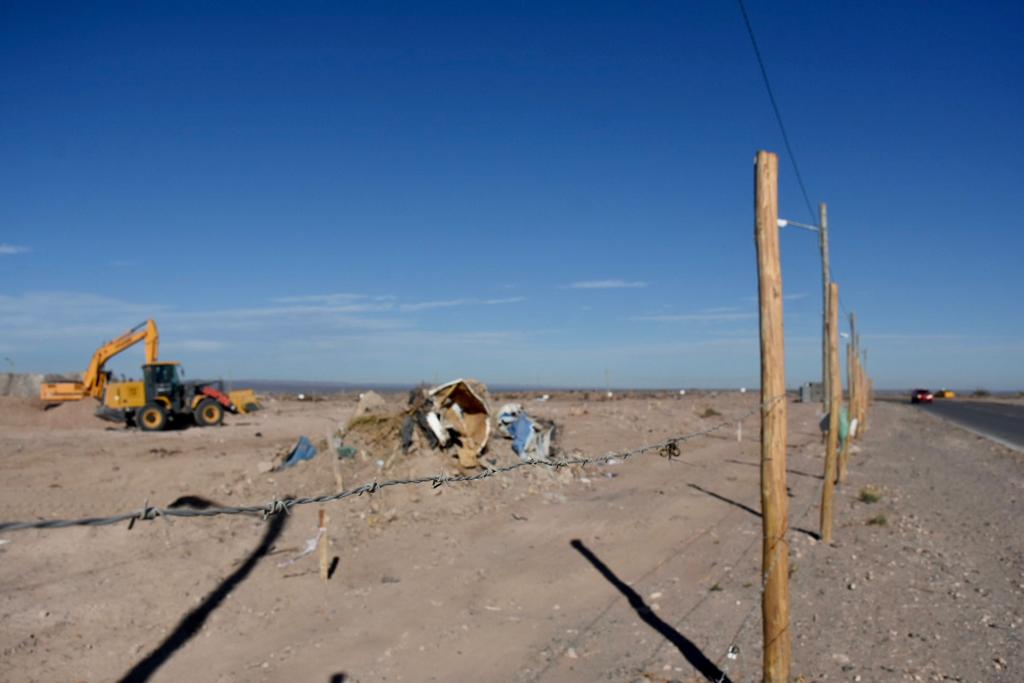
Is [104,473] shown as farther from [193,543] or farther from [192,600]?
[192,600]

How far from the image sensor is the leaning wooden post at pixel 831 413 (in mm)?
11602

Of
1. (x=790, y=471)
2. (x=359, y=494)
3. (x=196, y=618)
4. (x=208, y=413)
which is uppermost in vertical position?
(x=359, y=494)

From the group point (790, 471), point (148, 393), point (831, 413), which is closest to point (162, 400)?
point (148, 393)

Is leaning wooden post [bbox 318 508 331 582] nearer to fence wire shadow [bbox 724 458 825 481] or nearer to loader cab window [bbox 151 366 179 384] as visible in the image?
fence wire shadow [bbox 724 458 825 481]

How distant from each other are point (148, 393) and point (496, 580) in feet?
79.3

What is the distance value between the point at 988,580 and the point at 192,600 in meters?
9.61

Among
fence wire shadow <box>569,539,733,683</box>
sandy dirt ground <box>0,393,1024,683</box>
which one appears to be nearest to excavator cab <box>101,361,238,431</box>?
sandy dirt ground <box>0,393,1024,683</box>

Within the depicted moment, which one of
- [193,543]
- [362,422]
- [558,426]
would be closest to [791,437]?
[558,426]

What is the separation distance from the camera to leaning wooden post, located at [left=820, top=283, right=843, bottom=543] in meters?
11.6

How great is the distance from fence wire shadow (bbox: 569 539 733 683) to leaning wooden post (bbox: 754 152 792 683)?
2.60 ft

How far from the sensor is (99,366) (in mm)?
34875

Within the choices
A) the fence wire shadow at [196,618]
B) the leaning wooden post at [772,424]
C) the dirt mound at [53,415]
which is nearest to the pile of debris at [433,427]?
the fence wire shadow at [196,618]

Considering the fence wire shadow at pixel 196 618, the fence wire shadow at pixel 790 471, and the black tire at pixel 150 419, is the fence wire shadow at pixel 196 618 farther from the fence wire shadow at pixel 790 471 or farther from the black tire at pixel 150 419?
the black tire at pixel 150 419

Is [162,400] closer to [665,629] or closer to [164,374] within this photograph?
[164,374]
